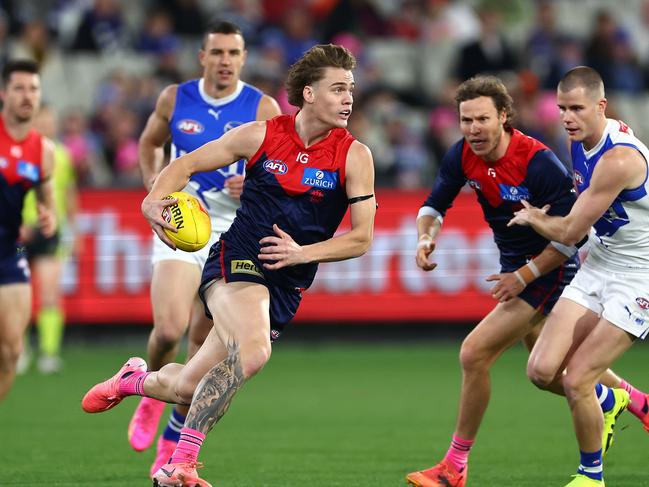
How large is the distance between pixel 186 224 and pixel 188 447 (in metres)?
1.24

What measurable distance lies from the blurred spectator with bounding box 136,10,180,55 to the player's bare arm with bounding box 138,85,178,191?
9.17 m

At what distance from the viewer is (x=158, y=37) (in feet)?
60.0

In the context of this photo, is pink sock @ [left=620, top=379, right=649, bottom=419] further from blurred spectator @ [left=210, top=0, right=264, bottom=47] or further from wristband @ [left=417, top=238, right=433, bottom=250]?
blurred spectator @ [left=210, top=0, right=264, bottom=47]

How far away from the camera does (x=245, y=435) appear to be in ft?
32.3

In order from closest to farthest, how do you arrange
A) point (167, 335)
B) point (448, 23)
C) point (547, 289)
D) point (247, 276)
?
point (247, 276), point (547, 289), point (167, 335), point (448, 23)

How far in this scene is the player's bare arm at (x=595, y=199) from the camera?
693 centimetres

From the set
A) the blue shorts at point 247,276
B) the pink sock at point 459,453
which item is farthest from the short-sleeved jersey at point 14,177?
the pink sock at point 459,453

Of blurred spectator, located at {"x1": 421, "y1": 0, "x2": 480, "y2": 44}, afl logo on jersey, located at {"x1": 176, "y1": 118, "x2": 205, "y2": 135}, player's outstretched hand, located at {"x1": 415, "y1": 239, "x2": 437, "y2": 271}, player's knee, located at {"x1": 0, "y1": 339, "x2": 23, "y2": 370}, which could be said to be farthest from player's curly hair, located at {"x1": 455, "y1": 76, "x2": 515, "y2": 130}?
blurred spectator, located at {"x1": 421, "y1": 0, "x2": 480, "y2": 44}

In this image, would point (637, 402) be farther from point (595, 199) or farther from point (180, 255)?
point (180, 255)

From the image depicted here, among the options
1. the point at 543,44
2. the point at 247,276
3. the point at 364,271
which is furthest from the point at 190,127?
the point at 543,44

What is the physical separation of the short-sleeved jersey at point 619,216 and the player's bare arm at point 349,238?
1.31 meters

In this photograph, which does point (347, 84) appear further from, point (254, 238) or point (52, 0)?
point (52, 0)

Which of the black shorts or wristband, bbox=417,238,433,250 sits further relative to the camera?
the black shorts

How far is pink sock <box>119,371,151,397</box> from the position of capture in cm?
736
